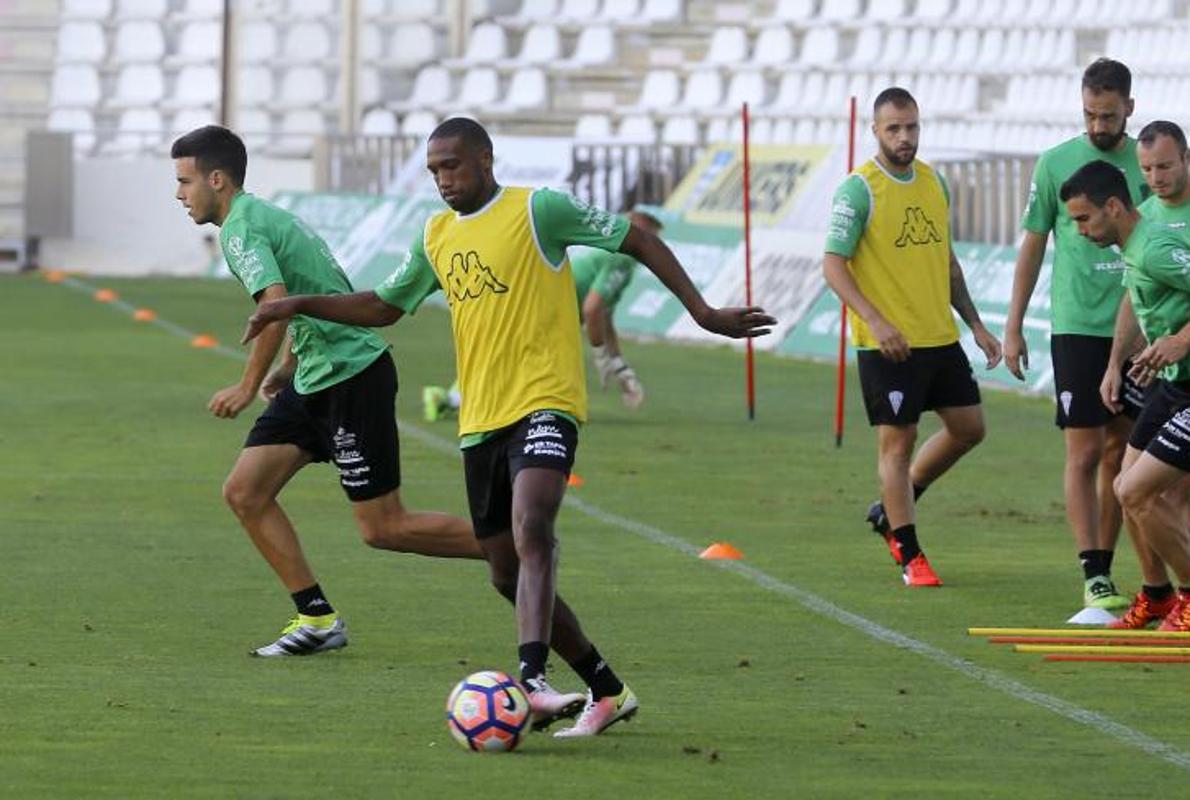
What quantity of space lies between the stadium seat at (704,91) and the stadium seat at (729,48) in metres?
0.18

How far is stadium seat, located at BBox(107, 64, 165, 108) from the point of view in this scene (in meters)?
45.8

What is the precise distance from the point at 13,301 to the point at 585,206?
25672 mm

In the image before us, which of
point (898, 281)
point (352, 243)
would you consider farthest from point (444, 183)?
point (352, 243)

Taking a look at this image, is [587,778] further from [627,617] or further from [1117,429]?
[1117,429]

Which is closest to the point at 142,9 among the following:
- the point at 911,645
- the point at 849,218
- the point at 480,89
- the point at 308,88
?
the point at 308,88

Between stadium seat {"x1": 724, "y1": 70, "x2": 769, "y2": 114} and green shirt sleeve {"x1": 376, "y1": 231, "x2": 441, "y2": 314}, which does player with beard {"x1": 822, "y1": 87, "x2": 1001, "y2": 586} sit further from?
stadium seat {"x1": 724, "y1": 70, "x2": 769, "y2": 114}

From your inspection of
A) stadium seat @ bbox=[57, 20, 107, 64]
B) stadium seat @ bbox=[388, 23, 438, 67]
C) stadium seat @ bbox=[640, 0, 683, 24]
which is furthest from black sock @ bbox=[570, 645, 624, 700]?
stadium seat @ bbox=[57, 20, 107, 64]

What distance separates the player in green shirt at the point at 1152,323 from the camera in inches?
383

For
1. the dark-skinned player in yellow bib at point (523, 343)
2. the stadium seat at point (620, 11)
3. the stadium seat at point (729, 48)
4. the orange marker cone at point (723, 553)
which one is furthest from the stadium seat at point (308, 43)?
the dark-skinned player in yellow bib at point (523, 343)

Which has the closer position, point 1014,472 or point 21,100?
point 1014,472

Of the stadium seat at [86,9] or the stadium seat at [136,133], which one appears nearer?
the stadium seat at [136,133]

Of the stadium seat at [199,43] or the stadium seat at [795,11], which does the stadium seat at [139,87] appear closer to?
the stadium seat at [199,43]

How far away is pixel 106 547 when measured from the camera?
12922 mm

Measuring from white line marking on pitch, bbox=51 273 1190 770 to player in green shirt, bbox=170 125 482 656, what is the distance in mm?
1615
